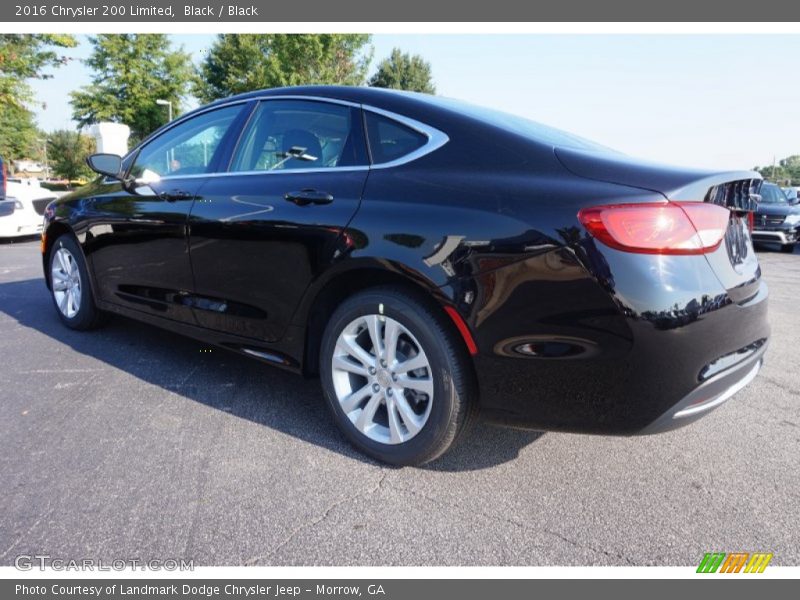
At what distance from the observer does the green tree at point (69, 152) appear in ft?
191

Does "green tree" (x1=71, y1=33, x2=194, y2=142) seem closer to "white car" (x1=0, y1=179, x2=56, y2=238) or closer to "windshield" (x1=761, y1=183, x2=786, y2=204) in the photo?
"white car" (x1=0, y1=179, x2=56, y2=238)

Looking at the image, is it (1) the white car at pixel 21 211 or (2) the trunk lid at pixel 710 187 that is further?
(1) the white car at pixel 21 211

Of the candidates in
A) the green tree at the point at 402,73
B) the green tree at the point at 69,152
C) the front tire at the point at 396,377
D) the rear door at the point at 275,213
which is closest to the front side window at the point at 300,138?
the rear door at the point at 275,213

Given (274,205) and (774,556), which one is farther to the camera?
(274,205)

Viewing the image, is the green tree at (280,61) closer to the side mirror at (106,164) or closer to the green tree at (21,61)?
the green tree at (21,61)

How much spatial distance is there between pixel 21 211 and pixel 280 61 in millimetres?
20037

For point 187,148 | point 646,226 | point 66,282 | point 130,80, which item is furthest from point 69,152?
point 646,226

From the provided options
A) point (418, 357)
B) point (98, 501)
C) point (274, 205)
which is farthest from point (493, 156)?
point (98, 501)

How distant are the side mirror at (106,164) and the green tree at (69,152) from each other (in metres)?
61.7

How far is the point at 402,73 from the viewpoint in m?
42.9

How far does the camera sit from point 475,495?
7.23 ft
